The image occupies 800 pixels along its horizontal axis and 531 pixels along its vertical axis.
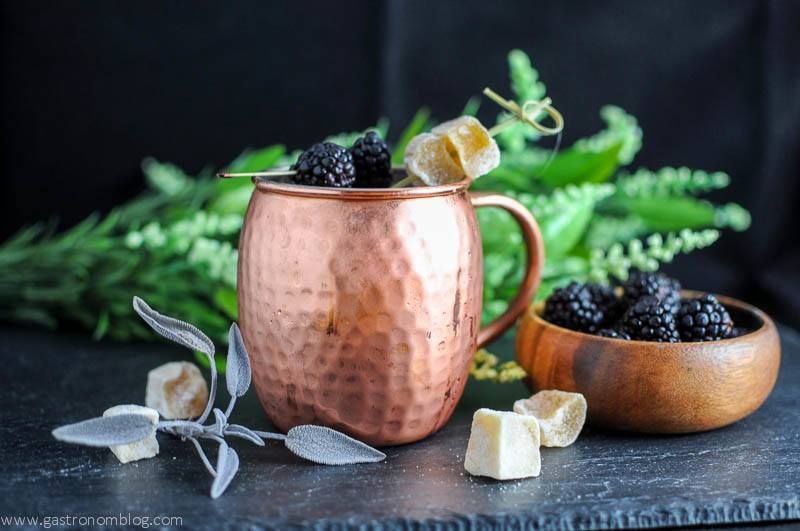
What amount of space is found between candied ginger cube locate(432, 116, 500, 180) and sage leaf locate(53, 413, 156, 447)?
31 centimetres

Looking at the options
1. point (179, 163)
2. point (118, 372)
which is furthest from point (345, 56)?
point (118, 372)

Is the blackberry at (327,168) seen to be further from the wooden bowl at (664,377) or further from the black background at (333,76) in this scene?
the black background at (333,76)

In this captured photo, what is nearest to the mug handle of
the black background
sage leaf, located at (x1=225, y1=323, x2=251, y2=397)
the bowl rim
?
the bowl rim

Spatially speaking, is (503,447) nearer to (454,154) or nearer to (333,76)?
(454,154)

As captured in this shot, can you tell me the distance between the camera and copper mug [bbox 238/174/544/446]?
2.33 feet

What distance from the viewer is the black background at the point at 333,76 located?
1.44m

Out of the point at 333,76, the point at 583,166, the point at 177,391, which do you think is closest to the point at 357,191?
the point at 177,391

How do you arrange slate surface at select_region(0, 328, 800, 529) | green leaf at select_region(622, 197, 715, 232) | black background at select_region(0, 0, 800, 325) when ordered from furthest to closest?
black background at select_region(0, 0, 800, 325), green leaf at select_region(622, 197, 715, 232), slate surface at select_region(0, 328, 800, 529)

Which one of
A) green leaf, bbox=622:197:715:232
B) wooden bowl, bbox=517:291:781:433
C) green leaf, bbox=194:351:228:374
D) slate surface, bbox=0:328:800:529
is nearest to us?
slate surface, bbox=0:328:800:529

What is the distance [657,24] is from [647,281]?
0.74 meters

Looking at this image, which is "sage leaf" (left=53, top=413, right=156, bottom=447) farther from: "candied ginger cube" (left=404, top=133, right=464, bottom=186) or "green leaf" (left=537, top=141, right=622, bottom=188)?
"green leaf" (left=537, top=141, right=622, bottom=188)

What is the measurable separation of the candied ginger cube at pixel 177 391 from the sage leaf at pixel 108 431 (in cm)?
13

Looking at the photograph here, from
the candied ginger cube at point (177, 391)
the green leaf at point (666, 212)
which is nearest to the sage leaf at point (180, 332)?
the candied ginger cube at point (177, 391)

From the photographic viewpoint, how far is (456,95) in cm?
148
